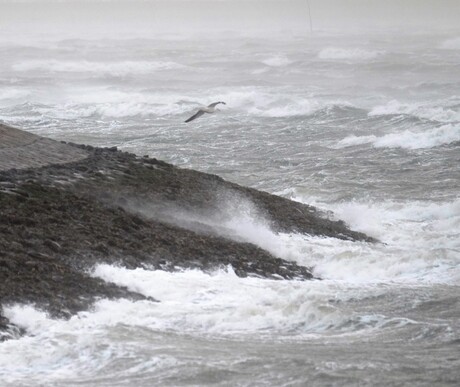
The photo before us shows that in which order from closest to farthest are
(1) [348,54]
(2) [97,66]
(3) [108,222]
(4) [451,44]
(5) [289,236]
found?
(3) [108,222] < (5) [289,236] < (2) [97,66] < (1) [348,54] < (4) [451,44]

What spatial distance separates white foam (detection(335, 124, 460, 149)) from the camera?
2672 centimetres

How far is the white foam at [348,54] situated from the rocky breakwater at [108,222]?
41.7 m

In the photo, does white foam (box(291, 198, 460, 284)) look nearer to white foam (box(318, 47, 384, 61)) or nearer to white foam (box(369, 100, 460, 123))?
white foam (box(369, 100, 460, 123))

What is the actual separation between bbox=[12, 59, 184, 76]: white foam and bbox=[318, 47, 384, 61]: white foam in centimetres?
878

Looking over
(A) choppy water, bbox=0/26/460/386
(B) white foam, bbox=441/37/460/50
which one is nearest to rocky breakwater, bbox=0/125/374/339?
(A) choppy water, bbox=0/26/460/386

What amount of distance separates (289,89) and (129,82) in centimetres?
960

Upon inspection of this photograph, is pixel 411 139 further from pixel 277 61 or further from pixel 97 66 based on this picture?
pixel 97 66

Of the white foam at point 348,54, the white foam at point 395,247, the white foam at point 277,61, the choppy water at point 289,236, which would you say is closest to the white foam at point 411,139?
the choppy water at point 289,236

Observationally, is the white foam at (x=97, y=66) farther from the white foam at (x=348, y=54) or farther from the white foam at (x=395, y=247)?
the white foam at (x=395, y=247)

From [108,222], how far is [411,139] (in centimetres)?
1533

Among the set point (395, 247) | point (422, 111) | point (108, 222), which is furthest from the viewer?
point (422, 111)

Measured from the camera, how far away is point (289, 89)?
43.0m

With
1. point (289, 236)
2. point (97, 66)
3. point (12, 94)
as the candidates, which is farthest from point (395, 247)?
point (97, 66)

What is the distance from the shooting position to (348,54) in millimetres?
60469
